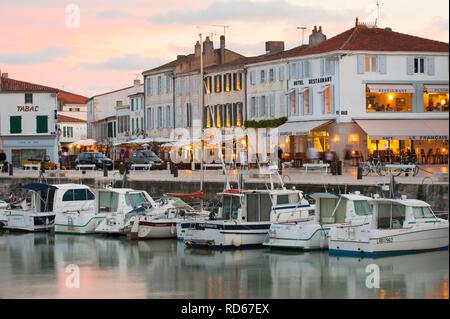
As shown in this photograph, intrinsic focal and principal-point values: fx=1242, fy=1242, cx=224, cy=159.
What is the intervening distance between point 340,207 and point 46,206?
48.5 feet

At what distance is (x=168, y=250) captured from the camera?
127 feet

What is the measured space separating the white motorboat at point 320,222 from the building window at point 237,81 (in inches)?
1484

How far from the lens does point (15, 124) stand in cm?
8175

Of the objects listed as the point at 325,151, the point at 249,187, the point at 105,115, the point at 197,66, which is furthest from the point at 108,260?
the point at 105,115

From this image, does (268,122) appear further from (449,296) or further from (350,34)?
(449,296)

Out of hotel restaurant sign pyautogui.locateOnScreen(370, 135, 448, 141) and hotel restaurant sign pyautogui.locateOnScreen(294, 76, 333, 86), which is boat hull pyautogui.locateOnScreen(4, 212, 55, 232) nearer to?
hotel restaurant sign pyautogui.locateOnScreen(370, 135, 448, 141)

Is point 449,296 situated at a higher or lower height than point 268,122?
lower

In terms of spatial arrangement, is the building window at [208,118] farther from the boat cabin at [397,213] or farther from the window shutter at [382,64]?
the boat cabin at [397,213]

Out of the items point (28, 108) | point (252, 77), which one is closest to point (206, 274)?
point (252, 77)

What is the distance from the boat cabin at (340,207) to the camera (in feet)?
121

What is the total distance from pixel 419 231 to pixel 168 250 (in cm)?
828

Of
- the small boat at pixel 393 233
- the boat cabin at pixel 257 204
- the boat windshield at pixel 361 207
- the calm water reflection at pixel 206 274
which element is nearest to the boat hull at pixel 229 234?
the calm water reflection at pixel 206 274

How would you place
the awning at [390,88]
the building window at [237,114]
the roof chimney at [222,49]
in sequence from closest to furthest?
1. the awning at [390,88]
2. the building window at [237,114]
3. the roof chimney at [222,49]
